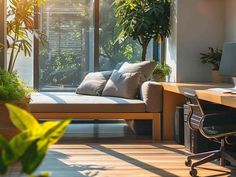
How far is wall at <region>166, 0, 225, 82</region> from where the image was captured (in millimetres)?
5762

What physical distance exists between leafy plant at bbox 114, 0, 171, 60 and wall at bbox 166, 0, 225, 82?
206mm

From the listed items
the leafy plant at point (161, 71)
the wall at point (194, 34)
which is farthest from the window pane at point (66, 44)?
the wall at point (194, 34)

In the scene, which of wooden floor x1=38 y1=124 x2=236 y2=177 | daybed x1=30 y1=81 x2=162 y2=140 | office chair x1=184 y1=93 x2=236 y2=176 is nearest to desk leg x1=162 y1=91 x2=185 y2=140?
daybed x1=30 y1=81 x2=162 y2=140

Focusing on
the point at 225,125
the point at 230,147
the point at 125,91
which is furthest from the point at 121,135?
the point at 225,125

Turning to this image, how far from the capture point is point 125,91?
5730mm

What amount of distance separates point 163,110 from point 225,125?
5.80ft

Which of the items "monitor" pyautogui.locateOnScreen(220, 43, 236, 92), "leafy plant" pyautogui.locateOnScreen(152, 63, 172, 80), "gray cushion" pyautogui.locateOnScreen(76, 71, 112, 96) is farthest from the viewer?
"gray cushion" pyautogui.locateOnScreen(76, 71, 112, 96)

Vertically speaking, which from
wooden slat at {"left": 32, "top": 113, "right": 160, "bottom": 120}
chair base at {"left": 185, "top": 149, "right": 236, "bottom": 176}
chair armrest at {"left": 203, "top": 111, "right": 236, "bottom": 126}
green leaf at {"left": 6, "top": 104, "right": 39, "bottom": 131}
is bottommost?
chair base at {"left": 185, "top": 149, "right": 236, "bottom": 176}

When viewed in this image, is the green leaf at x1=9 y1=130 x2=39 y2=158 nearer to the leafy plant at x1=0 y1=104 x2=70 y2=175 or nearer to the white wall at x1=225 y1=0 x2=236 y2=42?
the leafy plant at x1=0 y1=104 x2=70 y2=175

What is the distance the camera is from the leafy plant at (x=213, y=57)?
557 cm

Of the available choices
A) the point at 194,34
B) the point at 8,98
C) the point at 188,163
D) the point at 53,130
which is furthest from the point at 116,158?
the point at 53,130

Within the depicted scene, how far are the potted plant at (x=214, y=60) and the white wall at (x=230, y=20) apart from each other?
0.23 m

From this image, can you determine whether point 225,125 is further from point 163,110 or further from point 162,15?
point 162,15

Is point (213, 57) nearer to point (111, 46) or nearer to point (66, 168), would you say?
point (111, 46)
